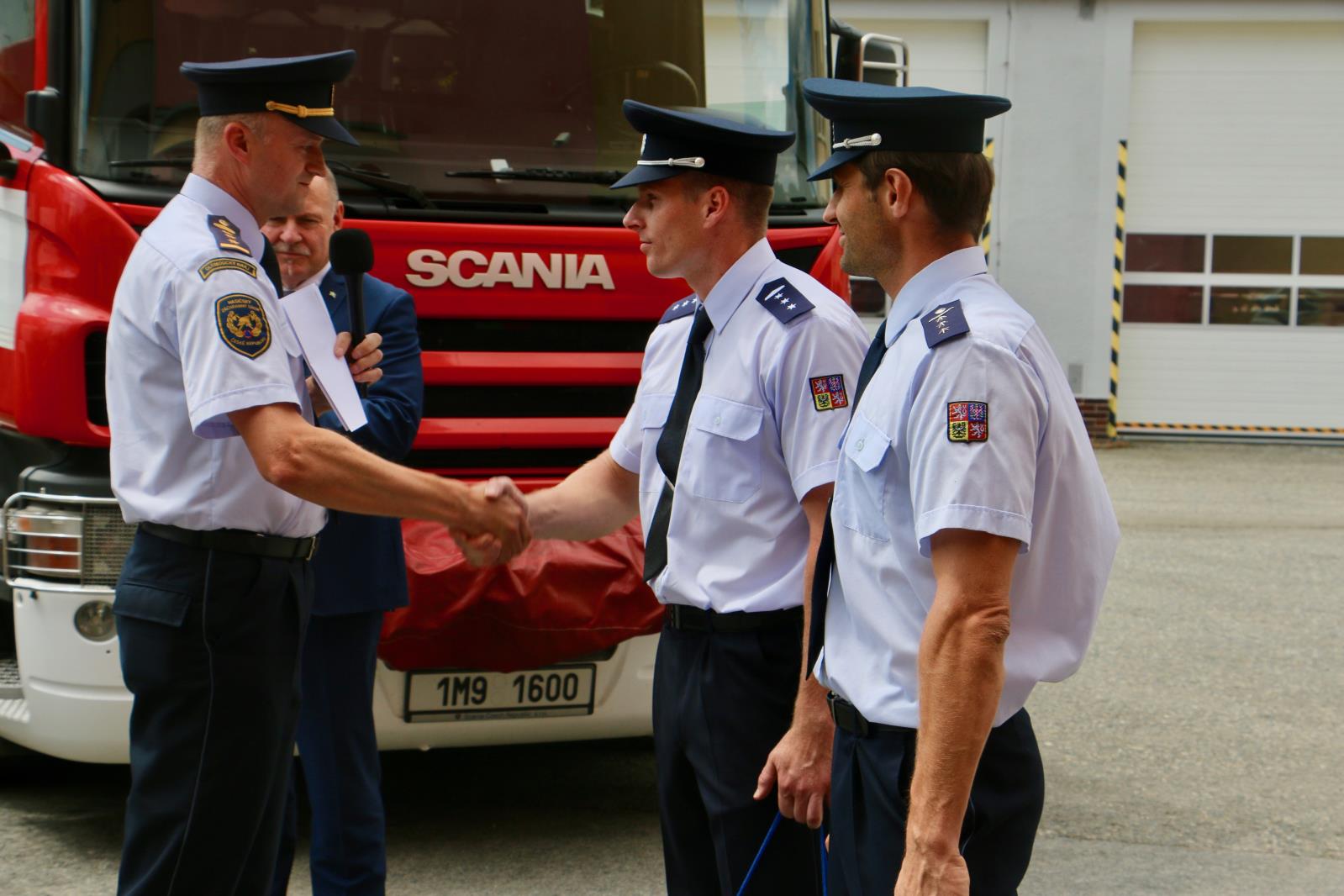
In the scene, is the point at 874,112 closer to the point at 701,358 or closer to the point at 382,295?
the point at 701,358

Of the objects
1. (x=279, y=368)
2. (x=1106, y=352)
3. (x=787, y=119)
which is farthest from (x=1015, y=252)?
(x=279, y=368)

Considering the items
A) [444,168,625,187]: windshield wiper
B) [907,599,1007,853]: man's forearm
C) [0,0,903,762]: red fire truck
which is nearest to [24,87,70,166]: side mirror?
[0,0,903,762]: red fire truck

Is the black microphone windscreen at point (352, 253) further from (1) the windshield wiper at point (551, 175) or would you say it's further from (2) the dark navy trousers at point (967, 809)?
(2) the dark navy trousers at point (967, 809)

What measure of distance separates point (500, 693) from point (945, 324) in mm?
2453

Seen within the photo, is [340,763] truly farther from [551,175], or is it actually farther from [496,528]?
[551,175]

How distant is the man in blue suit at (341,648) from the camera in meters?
3.77

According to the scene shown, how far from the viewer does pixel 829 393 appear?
9.78 feet

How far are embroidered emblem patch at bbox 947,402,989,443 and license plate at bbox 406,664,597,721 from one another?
238cm

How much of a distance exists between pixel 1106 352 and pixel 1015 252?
129 cm

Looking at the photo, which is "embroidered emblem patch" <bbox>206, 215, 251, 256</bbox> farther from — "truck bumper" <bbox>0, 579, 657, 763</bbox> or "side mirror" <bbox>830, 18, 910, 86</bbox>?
"side mirror" <bbox>830, 18, 910, 86</bbox>

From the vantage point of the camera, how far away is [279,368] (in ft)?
9.19

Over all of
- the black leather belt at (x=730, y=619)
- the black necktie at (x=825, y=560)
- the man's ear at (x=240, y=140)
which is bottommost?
the black leather belt at (x=730, y=619)

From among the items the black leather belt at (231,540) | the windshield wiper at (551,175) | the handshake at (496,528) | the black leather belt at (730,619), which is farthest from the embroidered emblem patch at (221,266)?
the windshield wiper at (551,175)

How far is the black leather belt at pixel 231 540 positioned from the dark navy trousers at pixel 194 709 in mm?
15
